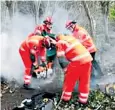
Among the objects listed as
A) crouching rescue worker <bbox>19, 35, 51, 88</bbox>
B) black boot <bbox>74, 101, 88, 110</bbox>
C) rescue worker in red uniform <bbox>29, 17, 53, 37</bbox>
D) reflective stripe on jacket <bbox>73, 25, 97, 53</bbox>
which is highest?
rescue worker in red uniform <bbox>29, 17, 53, 37</bbox>

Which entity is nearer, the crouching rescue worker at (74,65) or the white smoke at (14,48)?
the crouching rescue worker at (74,65)

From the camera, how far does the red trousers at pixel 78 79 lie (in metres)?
7.00

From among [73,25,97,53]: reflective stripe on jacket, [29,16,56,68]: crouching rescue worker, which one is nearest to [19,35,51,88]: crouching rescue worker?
[29,16,56,68]: crouching rescue worker

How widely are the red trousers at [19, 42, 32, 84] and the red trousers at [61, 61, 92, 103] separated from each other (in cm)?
98

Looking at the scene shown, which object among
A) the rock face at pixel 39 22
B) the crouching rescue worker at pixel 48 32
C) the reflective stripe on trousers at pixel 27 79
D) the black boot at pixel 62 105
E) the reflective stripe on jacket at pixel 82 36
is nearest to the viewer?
the black boot at pixel 62 105

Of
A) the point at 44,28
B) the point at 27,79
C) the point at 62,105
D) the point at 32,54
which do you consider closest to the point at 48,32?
the point at 44,28

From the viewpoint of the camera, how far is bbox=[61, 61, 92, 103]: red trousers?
7.00m

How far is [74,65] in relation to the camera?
6992 mm

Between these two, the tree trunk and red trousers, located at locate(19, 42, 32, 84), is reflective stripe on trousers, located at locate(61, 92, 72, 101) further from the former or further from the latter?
the tree trunk

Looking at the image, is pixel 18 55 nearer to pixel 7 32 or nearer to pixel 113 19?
pixel 7 32

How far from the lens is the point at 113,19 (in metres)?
10.0

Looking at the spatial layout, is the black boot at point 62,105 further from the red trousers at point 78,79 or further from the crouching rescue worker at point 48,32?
the crouching rescue worker at point 48,32

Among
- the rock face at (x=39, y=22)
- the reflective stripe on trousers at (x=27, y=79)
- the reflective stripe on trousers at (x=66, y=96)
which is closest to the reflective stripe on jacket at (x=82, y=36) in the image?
the rock face at (x=39, y=22)

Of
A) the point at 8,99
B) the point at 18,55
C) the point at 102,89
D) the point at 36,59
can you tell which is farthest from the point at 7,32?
the point at 102,89
